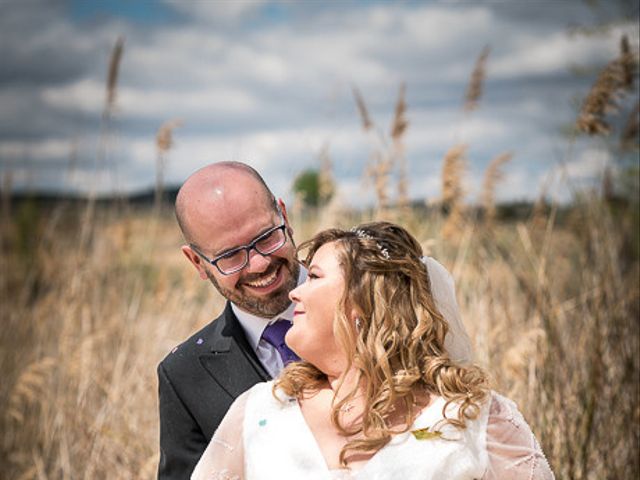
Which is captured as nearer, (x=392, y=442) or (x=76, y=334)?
(x=392, y=442)

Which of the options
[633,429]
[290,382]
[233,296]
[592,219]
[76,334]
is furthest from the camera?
[76,334]

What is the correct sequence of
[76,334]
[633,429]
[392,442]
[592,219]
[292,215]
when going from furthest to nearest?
1. [292,215]
2. [76,334]
3. [592,219]
4. [633,429]
5. [392,442]

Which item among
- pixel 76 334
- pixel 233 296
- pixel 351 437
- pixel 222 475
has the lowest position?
pixel 76 334

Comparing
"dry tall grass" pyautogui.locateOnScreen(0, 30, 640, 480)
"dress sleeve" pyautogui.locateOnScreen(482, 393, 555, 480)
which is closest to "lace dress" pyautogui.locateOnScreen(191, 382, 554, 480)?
"dress sleeve" pyautogui.locateOnScreen(482, 393, 555, 480)

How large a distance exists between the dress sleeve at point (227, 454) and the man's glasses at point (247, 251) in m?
0.67

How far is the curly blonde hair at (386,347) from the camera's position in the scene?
2.36m

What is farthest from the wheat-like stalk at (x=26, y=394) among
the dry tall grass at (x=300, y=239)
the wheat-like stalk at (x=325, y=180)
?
the wheat-like stalk at (x=325, y=180)

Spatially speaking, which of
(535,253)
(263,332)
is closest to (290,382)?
(263,332)

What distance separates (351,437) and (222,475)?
1.46 ft

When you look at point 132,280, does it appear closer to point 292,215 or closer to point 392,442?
point 292,215

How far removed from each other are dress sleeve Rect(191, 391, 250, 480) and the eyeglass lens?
67 cm

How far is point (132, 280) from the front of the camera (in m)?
6.28

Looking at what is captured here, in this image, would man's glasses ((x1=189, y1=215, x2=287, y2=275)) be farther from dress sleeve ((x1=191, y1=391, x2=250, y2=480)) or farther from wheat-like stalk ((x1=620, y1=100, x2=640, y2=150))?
wheat-like stalk ((x1=620, y1=100, x2=640, y2=150))

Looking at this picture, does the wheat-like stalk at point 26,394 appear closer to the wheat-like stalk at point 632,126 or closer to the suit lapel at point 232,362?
the suit lapel at point 232,362
